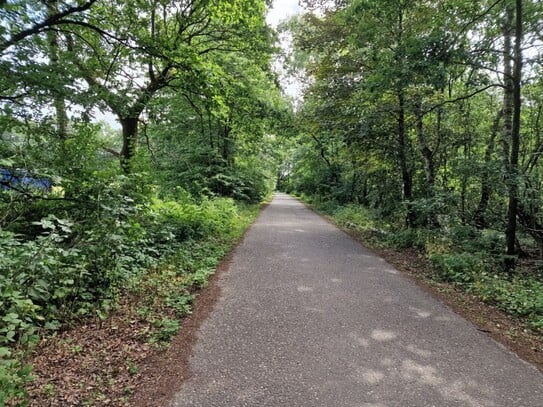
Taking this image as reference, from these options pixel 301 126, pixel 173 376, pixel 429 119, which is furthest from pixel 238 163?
pixel 173 376

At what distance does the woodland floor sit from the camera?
2.59 meters

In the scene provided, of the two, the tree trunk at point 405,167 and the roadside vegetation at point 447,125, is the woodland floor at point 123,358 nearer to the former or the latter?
the roadside vegetation at point 447,125

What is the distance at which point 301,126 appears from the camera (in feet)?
37.1

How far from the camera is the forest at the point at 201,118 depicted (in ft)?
12.6

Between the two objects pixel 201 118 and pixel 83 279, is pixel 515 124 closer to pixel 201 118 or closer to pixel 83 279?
pixel 201 118

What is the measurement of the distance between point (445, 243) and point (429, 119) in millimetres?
4366

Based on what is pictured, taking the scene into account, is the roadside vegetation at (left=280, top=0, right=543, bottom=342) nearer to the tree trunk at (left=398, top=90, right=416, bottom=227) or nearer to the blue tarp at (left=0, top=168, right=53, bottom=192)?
the tree trunk at (left=398, top=90, right=416, bottom=227)

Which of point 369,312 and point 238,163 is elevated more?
point 238,163

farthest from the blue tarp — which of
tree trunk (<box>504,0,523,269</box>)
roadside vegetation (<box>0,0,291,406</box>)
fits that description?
tree trunk (<box>504,0,523,269</box>)

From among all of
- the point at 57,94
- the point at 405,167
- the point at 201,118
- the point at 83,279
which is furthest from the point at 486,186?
the point at 57,94

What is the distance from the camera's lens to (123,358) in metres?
3.12

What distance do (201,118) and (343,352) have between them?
6599 millimetres

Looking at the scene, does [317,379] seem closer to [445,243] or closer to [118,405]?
[118,405]

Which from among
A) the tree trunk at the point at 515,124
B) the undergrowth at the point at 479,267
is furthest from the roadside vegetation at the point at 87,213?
the tree trunk at the point at 515,124
